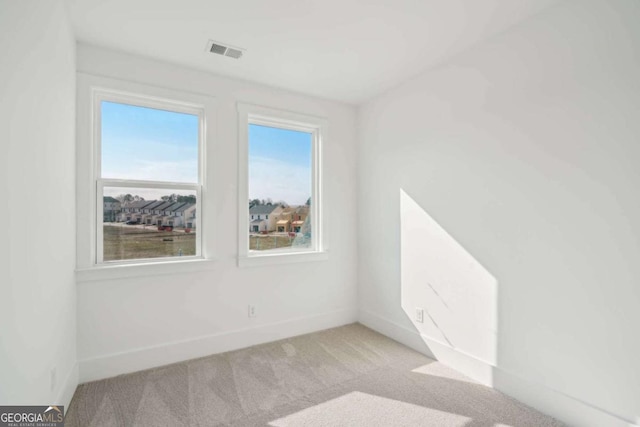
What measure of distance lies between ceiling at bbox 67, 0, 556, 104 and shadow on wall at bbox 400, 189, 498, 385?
1.34 metres

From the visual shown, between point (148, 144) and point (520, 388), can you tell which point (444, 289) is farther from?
point (148, 144)

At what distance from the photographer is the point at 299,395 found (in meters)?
2.27

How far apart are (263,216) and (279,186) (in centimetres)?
38

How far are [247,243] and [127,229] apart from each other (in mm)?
1043

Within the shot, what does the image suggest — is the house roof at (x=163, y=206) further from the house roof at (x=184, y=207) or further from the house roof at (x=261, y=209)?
the house roof at (x=261, y=209)

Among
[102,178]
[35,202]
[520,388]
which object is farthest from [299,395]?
[102,178]

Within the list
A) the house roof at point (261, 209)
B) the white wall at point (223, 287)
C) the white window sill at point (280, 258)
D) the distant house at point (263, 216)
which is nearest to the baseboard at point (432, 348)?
the white wall at point (223, 287)

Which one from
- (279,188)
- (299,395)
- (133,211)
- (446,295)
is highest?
(279,188)

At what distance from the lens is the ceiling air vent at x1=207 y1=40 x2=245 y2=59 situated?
2.44 meters

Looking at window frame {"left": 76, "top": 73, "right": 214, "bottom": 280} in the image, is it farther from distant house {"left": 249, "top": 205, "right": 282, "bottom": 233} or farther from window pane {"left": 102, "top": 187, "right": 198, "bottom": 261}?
distant house {"left": 249, "top": 205, "right": 282, "bottom": 233}

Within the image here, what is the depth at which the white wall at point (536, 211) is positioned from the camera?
1.77 metres

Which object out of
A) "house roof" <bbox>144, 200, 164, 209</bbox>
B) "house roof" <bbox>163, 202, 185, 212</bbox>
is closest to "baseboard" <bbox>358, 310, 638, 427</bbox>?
"house roof" <bbox>163, 202, 185, 212</bbox>

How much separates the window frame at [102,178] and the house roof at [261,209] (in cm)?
52

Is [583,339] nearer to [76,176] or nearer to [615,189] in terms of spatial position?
[615,189]
